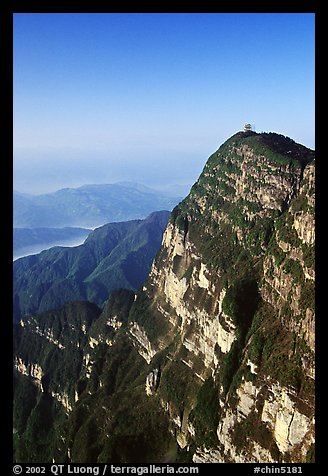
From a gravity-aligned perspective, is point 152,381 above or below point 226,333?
below

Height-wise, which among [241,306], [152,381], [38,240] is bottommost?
[38,240]

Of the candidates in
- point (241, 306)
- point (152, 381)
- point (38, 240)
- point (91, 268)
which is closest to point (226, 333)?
point (241, 306)

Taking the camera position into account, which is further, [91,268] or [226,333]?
[91,268]

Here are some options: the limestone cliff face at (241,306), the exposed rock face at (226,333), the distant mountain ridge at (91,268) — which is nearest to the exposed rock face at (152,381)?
the exposed rock face at (226,333)

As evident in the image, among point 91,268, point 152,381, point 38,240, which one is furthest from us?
point 38,240

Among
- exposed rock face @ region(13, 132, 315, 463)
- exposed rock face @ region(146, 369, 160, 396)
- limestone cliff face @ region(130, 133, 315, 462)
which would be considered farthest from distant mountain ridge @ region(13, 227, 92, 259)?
exposed rock face @ region(146, 369, 160, 396)

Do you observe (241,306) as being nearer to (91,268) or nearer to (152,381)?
(152,381)
